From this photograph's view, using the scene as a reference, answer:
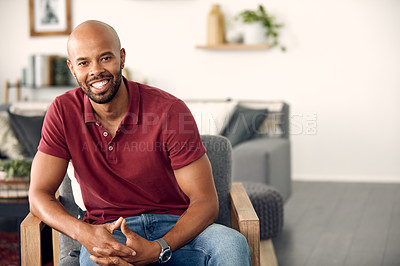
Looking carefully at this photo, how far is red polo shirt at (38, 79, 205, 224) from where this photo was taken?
1.70m

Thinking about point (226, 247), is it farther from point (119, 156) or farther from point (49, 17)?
point (49, 17)

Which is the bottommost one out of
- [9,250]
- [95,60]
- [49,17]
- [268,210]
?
[9,250]

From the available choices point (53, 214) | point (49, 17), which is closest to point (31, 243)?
point (53, 214)

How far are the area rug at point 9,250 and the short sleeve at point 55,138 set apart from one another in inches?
50.7

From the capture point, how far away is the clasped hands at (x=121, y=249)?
4.95ft

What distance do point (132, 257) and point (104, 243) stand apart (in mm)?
97

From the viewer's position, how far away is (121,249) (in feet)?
4.91

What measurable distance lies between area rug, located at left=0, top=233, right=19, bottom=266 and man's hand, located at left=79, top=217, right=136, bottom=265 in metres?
1.37

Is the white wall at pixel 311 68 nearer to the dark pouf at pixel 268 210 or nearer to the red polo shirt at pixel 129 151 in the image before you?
the dark pouf at pixel 268 210

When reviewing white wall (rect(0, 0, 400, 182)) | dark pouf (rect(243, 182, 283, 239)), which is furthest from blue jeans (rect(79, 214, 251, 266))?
white wall (rect(0, 0, 400, 182))

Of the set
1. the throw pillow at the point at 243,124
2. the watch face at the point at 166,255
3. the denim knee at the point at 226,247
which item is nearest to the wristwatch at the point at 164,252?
the watch face at the point at 166,255

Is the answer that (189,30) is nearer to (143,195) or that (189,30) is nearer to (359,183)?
(359,183)

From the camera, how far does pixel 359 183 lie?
4.66 m

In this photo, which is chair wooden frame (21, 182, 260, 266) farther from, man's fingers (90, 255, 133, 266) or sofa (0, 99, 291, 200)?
sofa (0, 99, 291, 200)
